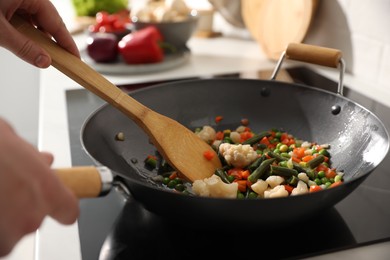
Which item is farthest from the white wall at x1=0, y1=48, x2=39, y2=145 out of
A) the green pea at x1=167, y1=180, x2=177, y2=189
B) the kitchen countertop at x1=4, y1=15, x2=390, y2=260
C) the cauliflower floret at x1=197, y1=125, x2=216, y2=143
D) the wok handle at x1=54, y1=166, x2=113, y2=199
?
the wok handle at x1=54, y1=166, x2=113, y2=199

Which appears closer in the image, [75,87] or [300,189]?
[300,189]

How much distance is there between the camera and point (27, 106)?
99.0 inches

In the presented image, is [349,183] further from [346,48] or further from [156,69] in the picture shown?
[156,69]

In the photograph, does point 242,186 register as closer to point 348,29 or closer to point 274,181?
point 274,181

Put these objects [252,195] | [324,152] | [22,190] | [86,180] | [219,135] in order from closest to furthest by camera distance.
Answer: [22,190], [86,180], [252,195], [324,152], [219,135]

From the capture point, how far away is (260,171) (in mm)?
927

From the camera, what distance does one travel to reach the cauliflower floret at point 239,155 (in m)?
0.95

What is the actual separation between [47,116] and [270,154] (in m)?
0.62

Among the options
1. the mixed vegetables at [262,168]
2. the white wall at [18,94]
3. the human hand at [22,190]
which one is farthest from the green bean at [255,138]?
the white wall at [18,94]

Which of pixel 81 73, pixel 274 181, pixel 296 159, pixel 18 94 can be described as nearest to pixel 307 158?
pixel 296 159

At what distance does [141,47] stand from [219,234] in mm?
946

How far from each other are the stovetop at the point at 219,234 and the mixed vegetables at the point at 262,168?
0.06 m

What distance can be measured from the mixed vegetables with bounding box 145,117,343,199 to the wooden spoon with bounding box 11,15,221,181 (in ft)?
0.09

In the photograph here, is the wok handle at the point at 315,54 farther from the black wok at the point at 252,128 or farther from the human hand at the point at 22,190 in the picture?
the human hand at the point at 22,190
